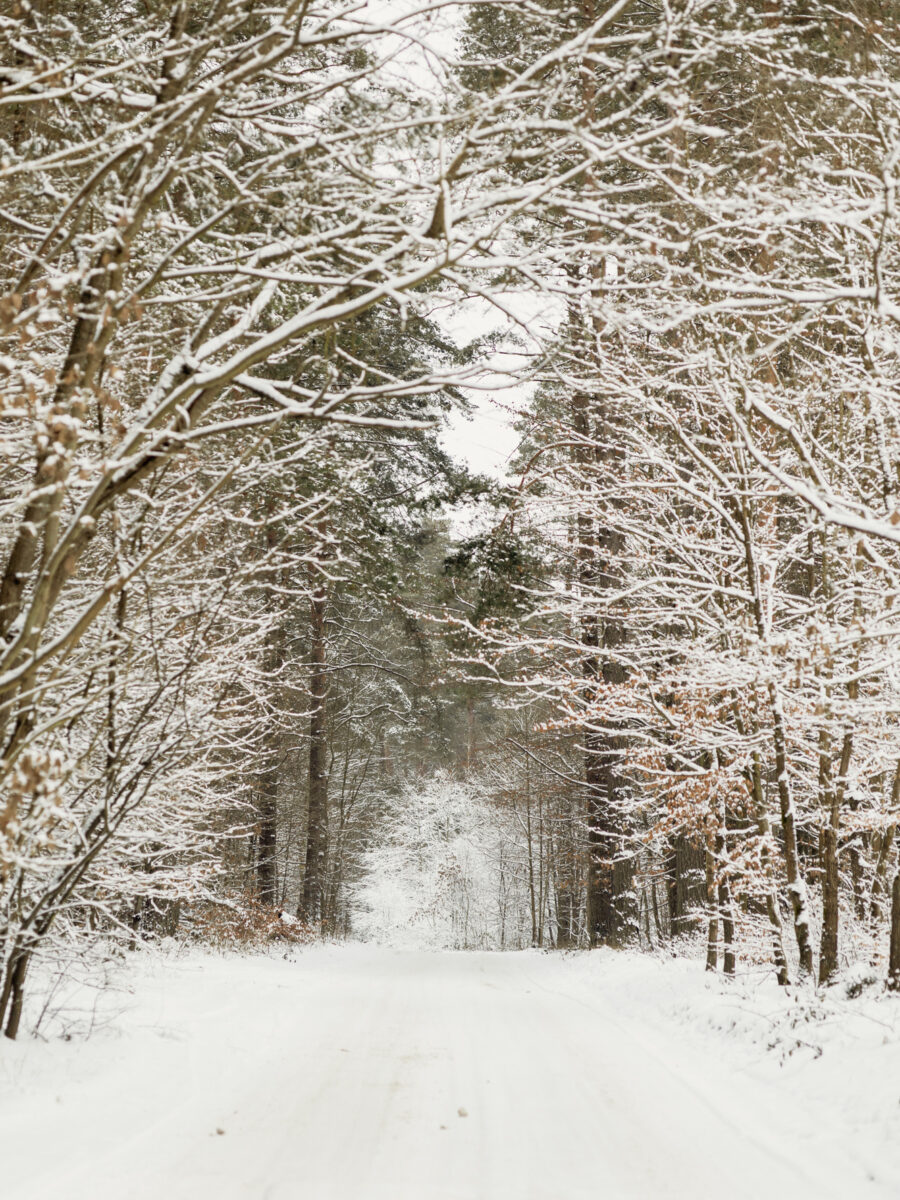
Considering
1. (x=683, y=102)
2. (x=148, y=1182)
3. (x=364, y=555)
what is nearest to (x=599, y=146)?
(x=683, y=102)

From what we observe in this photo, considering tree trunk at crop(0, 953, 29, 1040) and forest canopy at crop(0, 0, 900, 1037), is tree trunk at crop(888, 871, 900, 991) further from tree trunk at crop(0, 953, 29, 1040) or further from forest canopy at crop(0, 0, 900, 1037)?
tree trunk at crop(0, 953, 29, 1040)

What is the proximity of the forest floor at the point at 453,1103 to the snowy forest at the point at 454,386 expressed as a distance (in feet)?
2.48

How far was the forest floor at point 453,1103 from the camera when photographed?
3.80 metres

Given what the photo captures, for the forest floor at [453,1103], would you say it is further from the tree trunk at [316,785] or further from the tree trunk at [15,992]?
the tree trunk at [316,785]

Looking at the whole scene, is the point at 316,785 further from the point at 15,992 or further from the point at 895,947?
the point at 895,947

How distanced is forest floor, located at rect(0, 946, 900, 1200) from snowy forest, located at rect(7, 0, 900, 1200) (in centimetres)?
76

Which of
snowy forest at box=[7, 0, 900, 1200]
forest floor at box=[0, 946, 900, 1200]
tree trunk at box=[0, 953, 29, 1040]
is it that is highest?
snowy forest at box=[7, 0, 900, 1200]

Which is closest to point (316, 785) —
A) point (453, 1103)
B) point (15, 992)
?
point (15, 992)

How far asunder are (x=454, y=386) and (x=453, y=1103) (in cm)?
401

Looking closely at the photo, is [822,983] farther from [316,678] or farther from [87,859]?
[316,678]

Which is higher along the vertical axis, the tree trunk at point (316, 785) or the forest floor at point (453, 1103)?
the tree trunk at point (316, 785)

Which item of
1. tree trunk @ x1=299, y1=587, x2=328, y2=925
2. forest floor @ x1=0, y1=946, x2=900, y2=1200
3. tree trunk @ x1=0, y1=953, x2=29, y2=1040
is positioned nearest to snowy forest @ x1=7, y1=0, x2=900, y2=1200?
tree trunk @ x1=0, y1=953, x2=29, y2=1040

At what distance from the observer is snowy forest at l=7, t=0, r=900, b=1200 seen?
2980 millimetres

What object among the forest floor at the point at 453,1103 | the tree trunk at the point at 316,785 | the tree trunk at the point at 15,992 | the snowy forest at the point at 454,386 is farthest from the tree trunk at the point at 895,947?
the tree trunk at the point at 316,785
